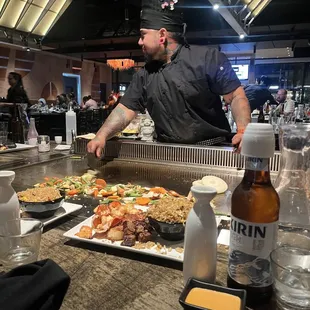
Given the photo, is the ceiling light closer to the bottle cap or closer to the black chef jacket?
the black chef jacket

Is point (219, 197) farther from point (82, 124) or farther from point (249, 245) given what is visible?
point (82, 124)

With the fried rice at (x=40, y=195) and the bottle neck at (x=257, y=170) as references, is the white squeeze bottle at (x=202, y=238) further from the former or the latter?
the fried rice at (x=40, y=195)

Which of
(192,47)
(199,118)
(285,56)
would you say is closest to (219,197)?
(199,118)

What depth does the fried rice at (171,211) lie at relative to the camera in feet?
3.01

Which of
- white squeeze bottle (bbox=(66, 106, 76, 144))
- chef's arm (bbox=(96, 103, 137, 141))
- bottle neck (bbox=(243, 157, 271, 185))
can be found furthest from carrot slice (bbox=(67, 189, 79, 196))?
white squeeze bottle (bbox=(66, 106, 76, 144))

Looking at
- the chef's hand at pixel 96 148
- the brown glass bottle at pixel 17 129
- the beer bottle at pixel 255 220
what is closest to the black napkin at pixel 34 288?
the beer bottle at pixel 255 220

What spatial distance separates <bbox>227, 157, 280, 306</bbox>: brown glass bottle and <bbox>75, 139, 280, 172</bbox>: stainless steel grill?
3.89 ft

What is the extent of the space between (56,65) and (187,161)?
13.5 meters

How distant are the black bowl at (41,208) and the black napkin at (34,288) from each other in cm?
49

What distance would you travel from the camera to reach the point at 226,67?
7.22 ft

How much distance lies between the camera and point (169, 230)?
0.91 m

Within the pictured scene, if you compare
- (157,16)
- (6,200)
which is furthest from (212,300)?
(157,16)

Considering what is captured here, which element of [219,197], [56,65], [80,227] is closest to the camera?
[80,227]

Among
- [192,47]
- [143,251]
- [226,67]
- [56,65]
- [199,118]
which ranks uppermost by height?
[56,65]
